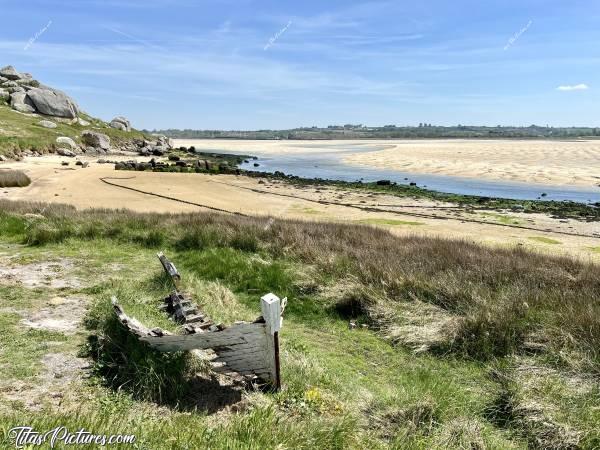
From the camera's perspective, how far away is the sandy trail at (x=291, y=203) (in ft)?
67.9

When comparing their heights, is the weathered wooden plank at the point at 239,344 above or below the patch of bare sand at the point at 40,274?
above

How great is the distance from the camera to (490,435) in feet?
16.1

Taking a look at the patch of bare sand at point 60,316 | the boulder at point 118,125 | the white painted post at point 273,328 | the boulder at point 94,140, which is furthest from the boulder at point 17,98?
the white painted post at point 273,328

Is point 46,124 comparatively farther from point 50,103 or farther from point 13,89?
point 13,89

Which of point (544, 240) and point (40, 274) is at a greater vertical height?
point (40, 274)

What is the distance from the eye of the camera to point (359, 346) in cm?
758

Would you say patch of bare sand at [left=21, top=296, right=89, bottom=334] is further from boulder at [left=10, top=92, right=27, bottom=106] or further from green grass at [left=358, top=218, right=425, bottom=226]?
boulder at [left=10, top=92, right=27, bottom=106]

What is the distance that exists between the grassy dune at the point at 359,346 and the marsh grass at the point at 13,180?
64.5ft

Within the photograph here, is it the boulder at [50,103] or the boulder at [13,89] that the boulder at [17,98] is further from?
the boulder at [13,89]

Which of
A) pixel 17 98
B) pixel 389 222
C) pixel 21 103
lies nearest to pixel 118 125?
pixel 17 98

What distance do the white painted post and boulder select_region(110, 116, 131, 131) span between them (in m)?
99.5

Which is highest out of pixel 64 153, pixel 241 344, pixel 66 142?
pixel 66 142

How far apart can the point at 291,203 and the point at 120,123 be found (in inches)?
3154

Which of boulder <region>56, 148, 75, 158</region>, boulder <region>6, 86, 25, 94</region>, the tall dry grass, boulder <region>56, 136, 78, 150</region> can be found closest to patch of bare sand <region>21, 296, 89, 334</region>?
the tall dry grass
